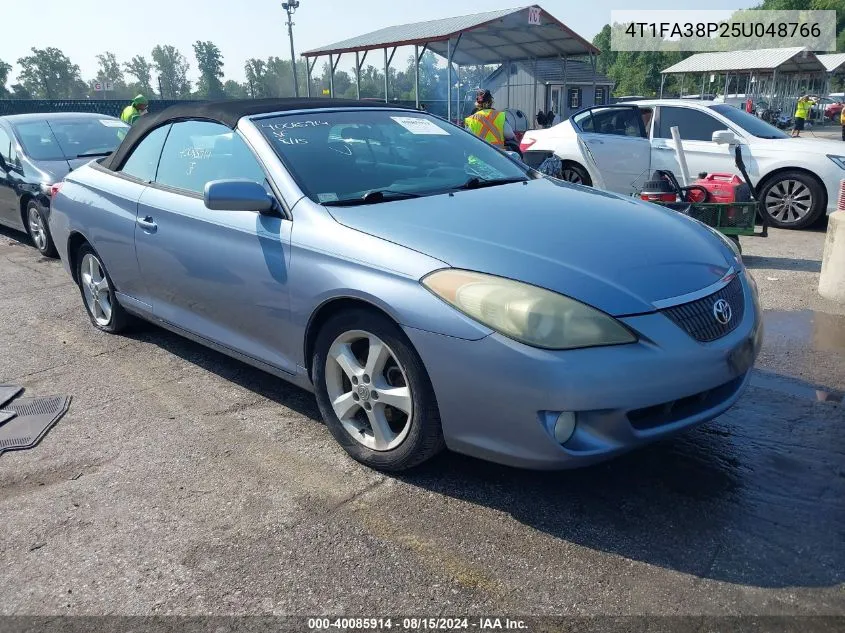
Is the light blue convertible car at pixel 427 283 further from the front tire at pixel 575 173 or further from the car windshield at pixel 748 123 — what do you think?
the car windshield at pixel 748 123

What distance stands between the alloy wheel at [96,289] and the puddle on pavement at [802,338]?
4.33m

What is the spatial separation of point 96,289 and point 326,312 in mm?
2721

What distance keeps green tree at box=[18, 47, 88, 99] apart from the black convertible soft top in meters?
81.8

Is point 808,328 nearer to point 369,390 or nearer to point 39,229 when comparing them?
point 369,390

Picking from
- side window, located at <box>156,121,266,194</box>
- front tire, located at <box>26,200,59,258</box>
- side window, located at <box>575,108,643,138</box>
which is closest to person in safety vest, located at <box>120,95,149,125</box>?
front tire, located at <box>26,200,59,258</box>

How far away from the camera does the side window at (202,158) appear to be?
3.60 m

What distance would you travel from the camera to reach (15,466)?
3.32m

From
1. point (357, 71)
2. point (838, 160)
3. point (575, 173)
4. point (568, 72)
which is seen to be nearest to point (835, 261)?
point (838, 160)

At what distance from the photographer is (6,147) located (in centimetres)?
838

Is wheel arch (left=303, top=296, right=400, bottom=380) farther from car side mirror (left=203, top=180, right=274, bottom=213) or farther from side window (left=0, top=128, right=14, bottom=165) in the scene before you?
side window (left=0, top=128, right=14, bottom=165)

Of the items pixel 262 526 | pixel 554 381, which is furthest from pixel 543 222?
pixel 262 526

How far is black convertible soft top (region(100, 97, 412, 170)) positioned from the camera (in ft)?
12.5

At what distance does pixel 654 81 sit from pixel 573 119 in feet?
254

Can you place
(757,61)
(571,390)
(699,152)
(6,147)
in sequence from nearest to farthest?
(571,390)
(6,147)
(699,152)
(757,61)
